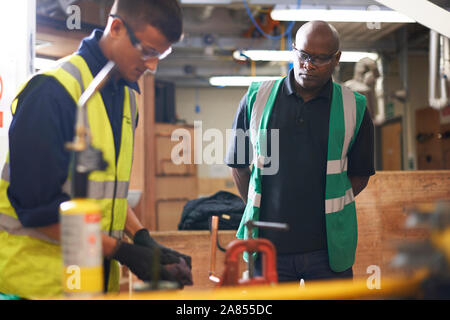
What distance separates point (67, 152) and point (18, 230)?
25 centimetres

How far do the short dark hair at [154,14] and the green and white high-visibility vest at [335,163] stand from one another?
0.61 metres

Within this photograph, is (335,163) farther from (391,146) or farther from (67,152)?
(391,146)

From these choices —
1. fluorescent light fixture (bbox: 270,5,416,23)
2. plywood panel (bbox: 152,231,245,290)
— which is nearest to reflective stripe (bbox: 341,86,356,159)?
plywood panel (bbox: 152,231,245,290)

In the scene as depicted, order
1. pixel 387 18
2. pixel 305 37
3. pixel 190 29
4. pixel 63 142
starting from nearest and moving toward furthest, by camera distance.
→ pixel 63 142, pixel 305 37, pixel 387 18, pixel 190 29

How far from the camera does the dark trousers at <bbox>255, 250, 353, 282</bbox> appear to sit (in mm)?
1757

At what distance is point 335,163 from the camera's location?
1.77m

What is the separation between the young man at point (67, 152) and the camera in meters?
1.15

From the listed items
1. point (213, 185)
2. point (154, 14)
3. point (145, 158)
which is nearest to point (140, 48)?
point (154, 14)

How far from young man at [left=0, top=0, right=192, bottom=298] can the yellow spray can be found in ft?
0.65

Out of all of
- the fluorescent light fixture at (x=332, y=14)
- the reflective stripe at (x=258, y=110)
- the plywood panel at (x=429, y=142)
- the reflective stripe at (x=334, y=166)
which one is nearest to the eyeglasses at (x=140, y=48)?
the reflective stripe at (x=258, y=110)

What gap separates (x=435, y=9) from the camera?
5.89 ft
